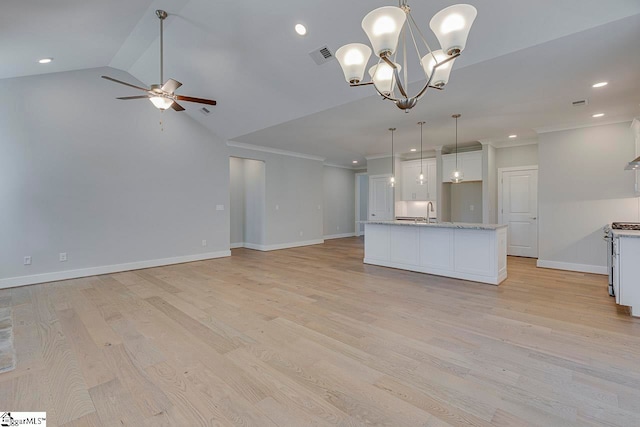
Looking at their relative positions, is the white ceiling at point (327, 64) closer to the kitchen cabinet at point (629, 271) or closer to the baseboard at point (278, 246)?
the kitchen cabinet at point (629, 271)

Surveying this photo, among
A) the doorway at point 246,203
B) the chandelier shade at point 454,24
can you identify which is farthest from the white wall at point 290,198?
the chandelier shade at point 454,24

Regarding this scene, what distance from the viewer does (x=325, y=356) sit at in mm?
2293

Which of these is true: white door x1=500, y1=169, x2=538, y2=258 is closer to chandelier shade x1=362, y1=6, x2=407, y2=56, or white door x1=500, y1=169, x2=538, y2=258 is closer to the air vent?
the air vent

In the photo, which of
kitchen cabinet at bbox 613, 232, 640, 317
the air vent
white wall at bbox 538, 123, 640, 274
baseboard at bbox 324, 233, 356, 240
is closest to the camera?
kitchen cabinet at bbox 613, 232, 640, 317

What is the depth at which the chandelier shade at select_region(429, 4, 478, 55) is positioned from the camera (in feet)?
5.85

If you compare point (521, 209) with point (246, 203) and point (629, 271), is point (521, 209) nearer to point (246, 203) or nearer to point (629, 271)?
point (629, 271)

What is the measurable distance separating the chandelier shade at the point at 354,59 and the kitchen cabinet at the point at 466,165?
5.76 metres

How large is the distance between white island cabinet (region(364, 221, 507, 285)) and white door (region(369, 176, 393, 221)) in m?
3.07

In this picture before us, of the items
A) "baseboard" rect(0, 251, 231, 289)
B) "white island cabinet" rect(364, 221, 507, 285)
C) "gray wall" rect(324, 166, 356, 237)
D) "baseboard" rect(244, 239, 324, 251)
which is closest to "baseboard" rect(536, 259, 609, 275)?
"white island cabinet" rect(364, 221, 507, 285)

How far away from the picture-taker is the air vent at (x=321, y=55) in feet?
11.6

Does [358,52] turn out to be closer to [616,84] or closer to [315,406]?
[315,406]

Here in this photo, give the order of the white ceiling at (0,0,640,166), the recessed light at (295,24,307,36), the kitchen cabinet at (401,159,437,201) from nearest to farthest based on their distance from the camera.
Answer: the white ceiling at (0,0,640,166) → the recessed light at (295,24,307,36) → the kitchen cabinet at (401,159,437,201)

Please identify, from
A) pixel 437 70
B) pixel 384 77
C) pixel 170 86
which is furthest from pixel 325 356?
pixel 170 86

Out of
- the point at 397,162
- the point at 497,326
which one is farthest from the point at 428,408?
the point at 397,162
